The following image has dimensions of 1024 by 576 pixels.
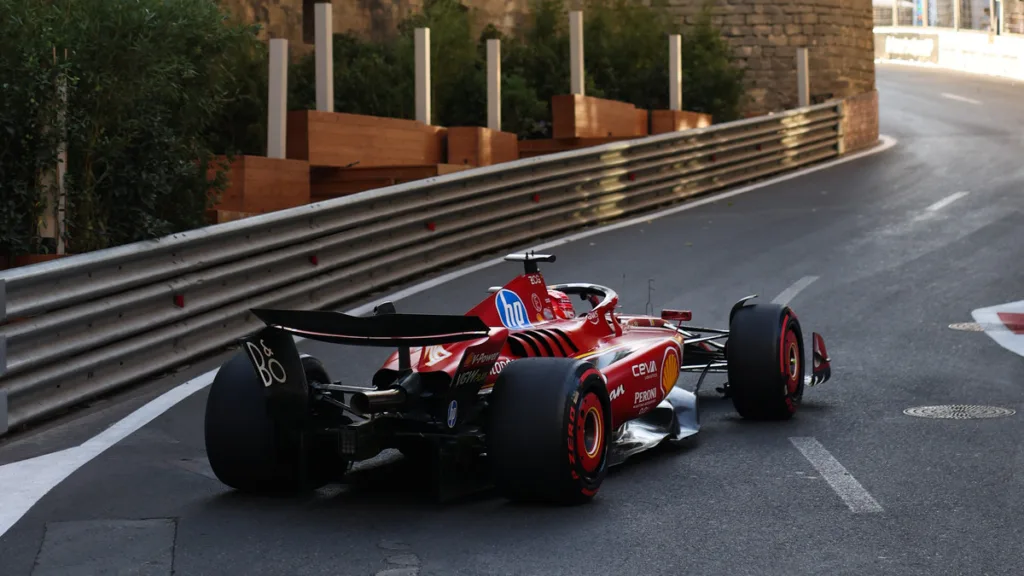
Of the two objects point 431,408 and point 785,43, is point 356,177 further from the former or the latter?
point 785,43

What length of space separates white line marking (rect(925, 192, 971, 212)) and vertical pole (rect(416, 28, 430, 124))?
23.5 feet

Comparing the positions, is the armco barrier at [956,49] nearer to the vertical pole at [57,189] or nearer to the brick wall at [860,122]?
the brick wall at [860,122]

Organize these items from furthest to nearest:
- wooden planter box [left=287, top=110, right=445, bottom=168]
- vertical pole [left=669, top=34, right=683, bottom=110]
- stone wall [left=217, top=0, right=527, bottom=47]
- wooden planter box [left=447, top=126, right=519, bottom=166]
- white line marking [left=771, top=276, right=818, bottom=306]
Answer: vertical pole [left=669, top=34, right=683, bottom=110]
stone wall [left=217, top=0, right=527, bottom=47]
wooden planter box [left=447, top=126, right=519, bottom=166]
wooden planter box [left=287, top=110, right=445, bottom=168]
white line marking [left=771, top=276, right=818, bottom=306]

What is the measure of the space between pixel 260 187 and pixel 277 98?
3.97 ft

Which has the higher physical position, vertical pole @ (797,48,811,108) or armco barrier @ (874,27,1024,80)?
armco barrier @ (874,27,1024,80)

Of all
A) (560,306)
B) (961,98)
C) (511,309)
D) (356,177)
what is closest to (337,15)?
(356,177)

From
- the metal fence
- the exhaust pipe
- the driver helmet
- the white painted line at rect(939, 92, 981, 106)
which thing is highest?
the metal fence

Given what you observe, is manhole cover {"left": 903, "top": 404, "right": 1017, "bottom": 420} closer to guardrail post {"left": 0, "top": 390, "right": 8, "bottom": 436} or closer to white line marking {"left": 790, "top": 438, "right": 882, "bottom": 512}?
white line marking {"left": 790, "top": 438, "right": 882, "bottom": 512}

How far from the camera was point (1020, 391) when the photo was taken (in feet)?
31.4

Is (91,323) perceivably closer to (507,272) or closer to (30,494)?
(30,494)

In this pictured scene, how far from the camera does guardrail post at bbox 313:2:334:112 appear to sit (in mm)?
17859

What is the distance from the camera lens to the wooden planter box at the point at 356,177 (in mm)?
17938

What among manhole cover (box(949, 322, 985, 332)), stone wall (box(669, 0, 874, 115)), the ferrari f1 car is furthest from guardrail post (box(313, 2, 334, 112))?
stone wall (box(669, 0, 874, 115))

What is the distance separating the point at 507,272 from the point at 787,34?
20991 mm
